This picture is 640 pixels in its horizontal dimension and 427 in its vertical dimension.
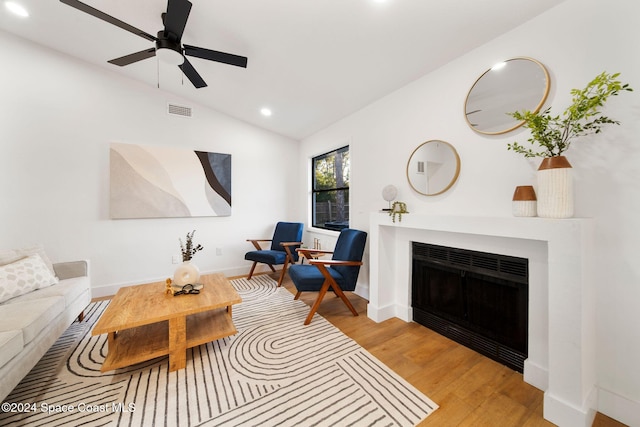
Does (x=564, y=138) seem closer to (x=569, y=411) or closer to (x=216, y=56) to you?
(x=569, y=411)

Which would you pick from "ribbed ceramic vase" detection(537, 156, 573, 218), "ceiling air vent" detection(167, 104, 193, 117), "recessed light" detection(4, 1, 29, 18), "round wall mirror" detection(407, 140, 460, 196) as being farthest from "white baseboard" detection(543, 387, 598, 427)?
"recessed light" detection(4, 1, 29, 18)

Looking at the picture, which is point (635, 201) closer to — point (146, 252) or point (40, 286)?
point (40, 286)

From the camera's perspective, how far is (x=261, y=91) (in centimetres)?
315

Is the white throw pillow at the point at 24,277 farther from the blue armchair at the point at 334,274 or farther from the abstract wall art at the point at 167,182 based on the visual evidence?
the blue armchair at the point at 334,274

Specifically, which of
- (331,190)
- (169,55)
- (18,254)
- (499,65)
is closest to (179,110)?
(169,55)

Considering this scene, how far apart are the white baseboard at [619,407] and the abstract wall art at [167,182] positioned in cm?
437

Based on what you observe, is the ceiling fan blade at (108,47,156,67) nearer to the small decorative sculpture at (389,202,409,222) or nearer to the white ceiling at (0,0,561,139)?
the white ceiling at (0,0,561,139)

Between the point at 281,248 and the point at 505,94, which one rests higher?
the point at 505,94

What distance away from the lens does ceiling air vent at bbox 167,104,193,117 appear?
367 centimetres

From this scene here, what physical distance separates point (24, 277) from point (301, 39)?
318cm

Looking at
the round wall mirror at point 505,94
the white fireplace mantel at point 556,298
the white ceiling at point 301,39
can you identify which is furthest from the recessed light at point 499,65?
the white fireplace mantel at point 556,298

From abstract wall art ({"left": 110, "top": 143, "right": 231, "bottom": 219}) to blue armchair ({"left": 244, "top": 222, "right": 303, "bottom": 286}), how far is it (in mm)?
879

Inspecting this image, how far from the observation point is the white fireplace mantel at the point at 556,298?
131 cm

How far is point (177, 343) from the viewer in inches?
70.6
